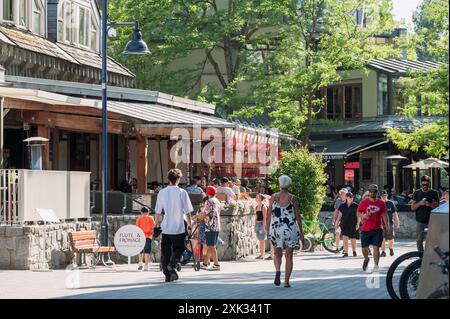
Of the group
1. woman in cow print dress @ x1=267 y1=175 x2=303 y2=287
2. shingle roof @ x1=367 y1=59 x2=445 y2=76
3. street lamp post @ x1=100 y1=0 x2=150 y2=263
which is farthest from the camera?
shingle roof @ x1=367 y1=59 x2=445 y2=76

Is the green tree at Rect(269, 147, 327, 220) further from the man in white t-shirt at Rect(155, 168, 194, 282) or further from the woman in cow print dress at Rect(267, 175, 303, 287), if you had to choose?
the woman in cow print dress at Rect(267, 175, 303, 287)

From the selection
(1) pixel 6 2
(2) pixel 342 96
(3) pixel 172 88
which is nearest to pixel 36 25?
(1) pixel 6 2

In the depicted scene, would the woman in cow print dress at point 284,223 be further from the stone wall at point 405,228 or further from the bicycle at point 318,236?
the stone wall at point 405,228

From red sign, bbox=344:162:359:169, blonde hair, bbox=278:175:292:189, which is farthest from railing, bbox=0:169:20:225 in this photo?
A: red sign, bbox=344:162:359:169

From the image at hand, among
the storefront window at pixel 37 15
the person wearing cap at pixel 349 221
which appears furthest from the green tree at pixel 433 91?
the storefront window at pixel 37 15

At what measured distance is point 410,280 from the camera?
14898mm

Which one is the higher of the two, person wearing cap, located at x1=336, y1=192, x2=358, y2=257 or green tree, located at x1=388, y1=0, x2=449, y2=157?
green tree, located at x1=388, y1=0, x2=449, y2=157

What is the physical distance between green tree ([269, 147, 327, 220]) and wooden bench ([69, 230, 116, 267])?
922 cm

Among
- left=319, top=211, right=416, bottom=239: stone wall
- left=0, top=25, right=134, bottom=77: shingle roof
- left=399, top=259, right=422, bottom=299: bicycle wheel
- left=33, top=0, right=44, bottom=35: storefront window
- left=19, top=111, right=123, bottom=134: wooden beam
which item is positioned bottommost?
left=319, top=211, right=416, bottom=239: stone wall

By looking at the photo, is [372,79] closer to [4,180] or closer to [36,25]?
[36,25]

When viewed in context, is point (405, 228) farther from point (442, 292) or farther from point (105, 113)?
point (442, 292)

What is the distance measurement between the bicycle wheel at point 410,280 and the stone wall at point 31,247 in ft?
36.9

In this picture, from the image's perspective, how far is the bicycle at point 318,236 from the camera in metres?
34.6

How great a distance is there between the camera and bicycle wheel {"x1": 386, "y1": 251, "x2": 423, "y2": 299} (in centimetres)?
1551
